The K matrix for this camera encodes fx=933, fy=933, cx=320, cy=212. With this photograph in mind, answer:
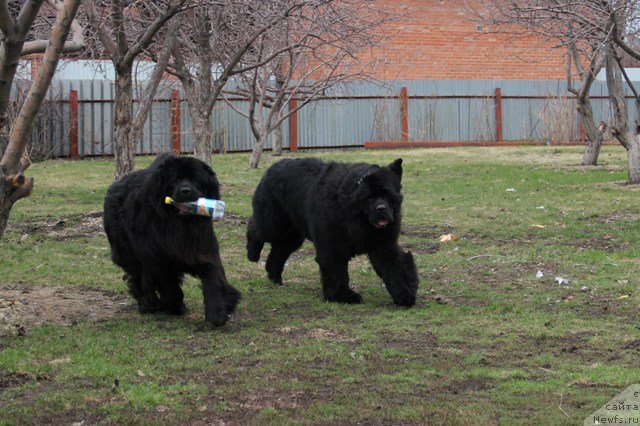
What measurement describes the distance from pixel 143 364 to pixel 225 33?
456 inches

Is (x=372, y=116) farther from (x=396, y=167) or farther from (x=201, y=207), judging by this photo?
(x=201, y=207)

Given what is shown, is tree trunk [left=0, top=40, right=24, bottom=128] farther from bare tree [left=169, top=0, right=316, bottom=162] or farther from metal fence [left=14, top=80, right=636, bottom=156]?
metal fence [left=14, top=80, right=636, bottom=156]

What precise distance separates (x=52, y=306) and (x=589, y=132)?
16.8 meters

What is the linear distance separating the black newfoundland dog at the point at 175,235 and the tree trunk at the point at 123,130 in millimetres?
5769

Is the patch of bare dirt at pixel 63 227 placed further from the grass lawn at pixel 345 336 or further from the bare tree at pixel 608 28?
the bare tree at pixel 608 28

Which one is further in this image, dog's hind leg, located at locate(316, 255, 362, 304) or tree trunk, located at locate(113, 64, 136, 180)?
tree trunk, located at locate(113, 64, 136, 180)

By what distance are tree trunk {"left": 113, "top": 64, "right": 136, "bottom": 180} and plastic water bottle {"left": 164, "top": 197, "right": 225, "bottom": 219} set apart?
255 inches

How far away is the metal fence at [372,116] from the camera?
97.9 feet

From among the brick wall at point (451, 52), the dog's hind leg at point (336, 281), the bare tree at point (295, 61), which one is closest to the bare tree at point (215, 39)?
the bare tree at point (295, 61)

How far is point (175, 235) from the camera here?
320 inches

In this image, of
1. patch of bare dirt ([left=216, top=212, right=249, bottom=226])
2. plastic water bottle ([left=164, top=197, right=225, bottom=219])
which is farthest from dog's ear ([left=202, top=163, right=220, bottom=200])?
patch of bare dirt ([left=216, top=212, right=249, bottom=226])

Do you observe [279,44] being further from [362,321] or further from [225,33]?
Result: [362,321]

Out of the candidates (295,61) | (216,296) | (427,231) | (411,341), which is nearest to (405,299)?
(411,341)

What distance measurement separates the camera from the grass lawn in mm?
5816
